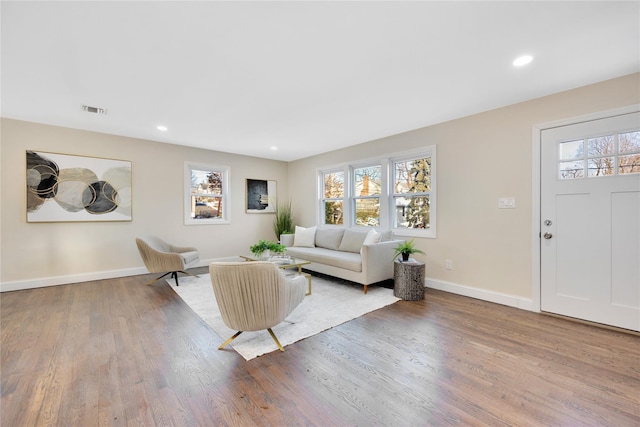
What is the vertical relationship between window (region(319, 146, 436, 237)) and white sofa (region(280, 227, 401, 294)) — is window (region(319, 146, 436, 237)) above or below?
above

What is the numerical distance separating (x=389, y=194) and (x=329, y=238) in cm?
135

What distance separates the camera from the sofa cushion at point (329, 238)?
4980 millimetres

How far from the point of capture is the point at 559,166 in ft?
9.84

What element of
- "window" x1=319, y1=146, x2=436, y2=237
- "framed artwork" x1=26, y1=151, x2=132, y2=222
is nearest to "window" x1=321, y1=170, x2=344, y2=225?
"window" x1=319, y1=146, x2=436, y2=237

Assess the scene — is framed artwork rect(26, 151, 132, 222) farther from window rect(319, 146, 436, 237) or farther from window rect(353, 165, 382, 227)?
window rect(353, 165, 382, 227)

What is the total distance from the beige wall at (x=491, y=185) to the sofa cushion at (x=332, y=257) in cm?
108

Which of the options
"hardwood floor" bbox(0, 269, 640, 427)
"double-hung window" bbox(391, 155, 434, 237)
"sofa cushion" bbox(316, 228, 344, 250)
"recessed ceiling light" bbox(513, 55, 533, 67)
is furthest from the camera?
"sofa cushion" bbox(316, 228, 344, 250)

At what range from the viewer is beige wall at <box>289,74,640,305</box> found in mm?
2959

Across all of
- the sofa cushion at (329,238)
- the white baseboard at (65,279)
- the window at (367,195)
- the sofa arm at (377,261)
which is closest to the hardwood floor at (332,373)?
the sofa arm at (377,261)

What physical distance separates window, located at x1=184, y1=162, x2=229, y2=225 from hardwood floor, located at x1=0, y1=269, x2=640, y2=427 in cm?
271

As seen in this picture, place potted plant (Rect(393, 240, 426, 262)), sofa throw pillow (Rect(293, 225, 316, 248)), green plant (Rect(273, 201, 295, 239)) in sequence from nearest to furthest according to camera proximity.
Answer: potted plant (Rect(393, 240, 426, 262)), sofa throw pillow (Rect(293, 225, 316, 248)), green plant (Rect(273, 201, 295, 239))

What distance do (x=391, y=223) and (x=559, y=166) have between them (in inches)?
91.9

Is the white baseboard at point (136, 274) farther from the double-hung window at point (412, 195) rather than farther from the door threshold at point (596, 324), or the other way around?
the double-hung window at point (412, 195)

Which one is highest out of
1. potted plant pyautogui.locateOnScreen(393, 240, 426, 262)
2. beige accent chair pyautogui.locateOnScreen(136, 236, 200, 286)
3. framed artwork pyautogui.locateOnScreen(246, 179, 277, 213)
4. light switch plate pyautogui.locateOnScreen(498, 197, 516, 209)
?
framed artwork pyautogui.locateOnScreen(246, 179, 277, 213)
